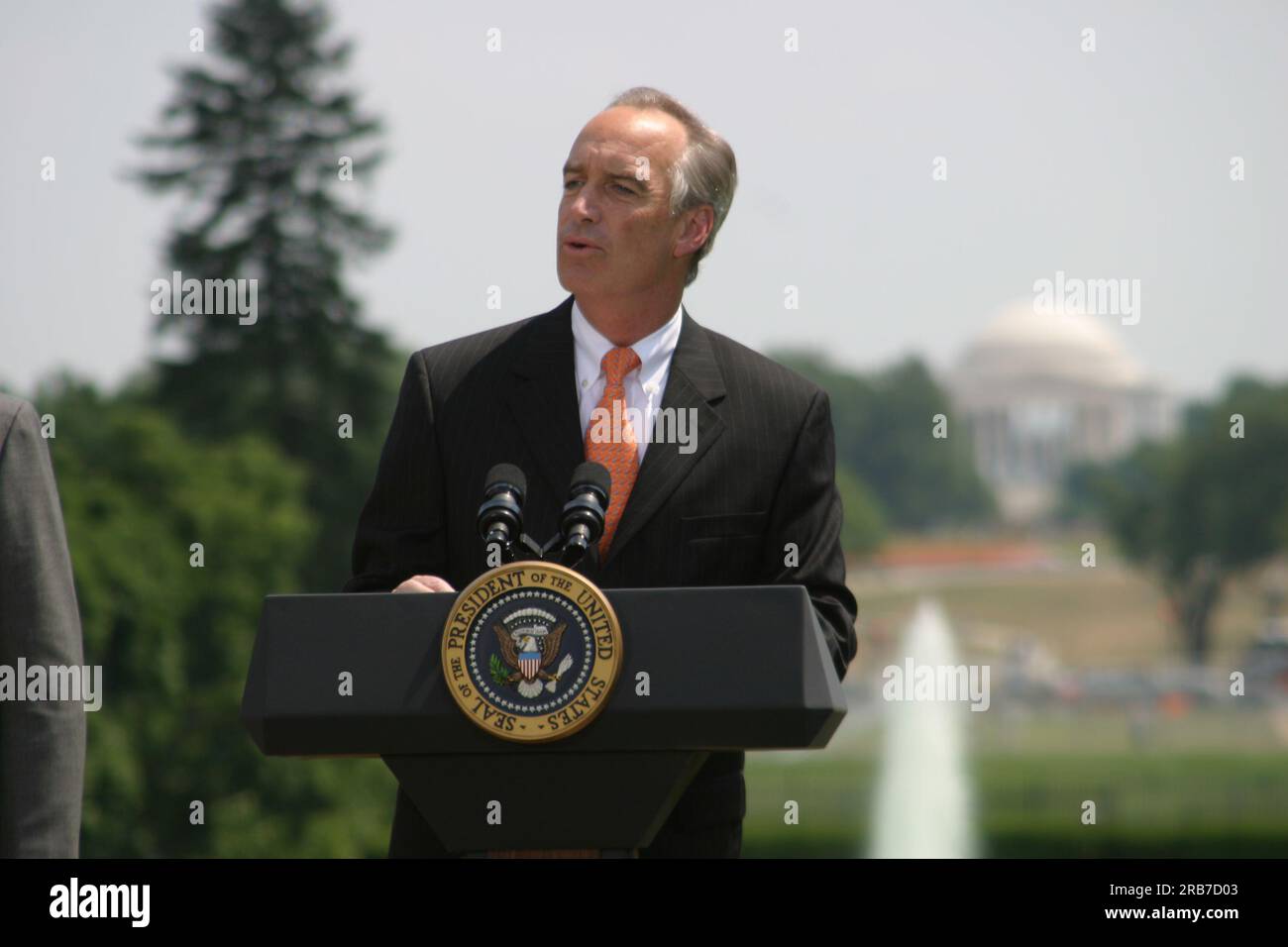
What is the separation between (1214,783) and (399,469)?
2280 inches

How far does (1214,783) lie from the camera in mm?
60156

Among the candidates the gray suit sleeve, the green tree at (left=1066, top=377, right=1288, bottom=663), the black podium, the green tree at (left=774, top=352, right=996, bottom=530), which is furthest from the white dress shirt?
the green tree at (left=774, top=352, right=996, bottom=530)

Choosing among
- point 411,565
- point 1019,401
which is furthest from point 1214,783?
point 1019,401

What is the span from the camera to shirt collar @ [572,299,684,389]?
16.0 feet

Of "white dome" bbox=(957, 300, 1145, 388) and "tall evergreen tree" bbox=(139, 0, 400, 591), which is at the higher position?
"white dome" bbox=(957, 300, 1145, 388)

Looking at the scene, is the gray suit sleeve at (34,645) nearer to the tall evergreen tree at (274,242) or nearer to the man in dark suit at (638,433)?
the man in dark suit at (638,433)

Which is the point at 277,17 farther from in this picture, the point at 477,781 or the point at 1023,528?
the point at 1023,528

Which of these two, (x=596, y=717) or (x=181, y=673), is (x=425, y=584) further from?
(x=181, y=673)

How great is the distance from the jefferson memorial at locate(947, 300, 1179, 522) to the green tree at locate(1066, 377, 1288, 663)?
132 feet

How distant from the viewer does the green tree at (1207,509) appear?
8725cm

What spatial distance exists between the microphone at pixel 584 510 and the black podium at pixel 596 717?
6.8 inches

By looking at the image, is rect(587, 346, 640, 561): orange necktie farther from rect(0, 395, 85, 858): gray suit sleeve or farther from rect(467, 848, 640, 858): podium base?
rect(0, 395, 85, 858): gray suit sleeve

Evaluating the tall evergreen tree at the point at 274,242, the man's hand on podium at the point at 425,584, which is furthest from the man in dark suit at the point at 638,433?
the tall evergreen tree at the point at 274,242

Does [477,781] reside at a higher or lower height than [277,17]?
lower
